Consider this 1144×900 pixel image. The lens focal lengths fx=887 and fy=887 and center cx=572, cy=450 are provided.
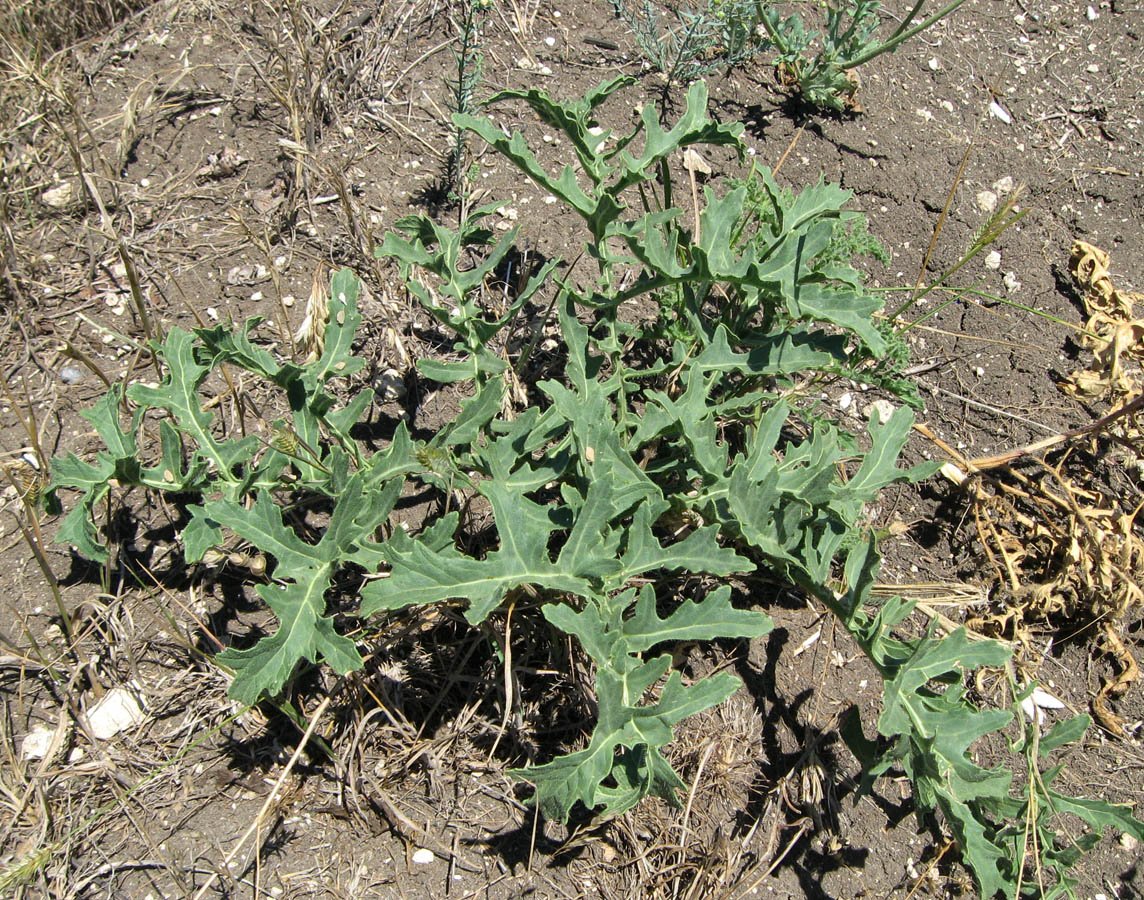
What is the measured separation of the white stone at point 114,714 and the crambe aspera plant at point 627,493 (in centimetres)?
47

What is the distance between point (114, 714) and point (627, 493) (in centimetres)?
160

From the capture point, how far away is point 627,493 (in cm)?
225

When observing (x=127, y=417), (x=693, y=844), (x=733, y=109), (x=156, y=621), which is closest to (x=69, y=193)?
(x=127, y=417)

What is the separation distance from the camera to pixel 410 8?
370 centimetres

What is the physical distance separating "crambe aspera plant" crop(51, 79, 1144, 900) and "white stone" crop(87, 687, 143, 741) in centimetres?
47

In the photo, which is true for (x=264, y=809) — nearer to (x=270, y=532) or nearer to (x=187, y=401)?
(x=270, y=532)

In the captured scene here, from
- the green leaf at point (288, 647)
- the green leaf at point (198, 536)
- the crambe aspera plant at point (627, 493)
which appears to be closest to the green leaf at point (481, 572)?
the crambe aspera plant at point (627, 493)

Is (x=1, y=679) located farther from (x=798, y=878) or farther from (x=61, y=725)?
(x=798, y=878)

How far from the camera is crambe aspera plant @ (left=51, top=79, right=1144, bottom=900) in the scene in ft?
6.47

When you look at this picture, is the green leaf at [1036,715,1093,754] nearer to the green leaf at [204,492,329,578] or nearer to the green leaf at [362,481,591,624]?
the green leaf at [362,481,591,624]

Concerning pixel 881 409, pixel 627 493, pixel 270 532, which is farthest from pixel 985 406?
pixel 270 532

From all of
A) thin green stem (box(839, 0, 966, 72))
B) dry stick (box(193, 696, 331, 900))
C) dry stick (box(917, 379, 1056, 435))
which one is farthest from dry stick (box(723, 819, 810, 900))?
thin green stem (box(839, 0, 966, 72))

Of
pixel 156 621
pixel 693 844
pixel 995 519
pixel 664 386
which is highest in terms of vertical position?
pixel 664 386

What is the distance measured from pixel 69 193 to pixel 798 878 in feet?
11.3
